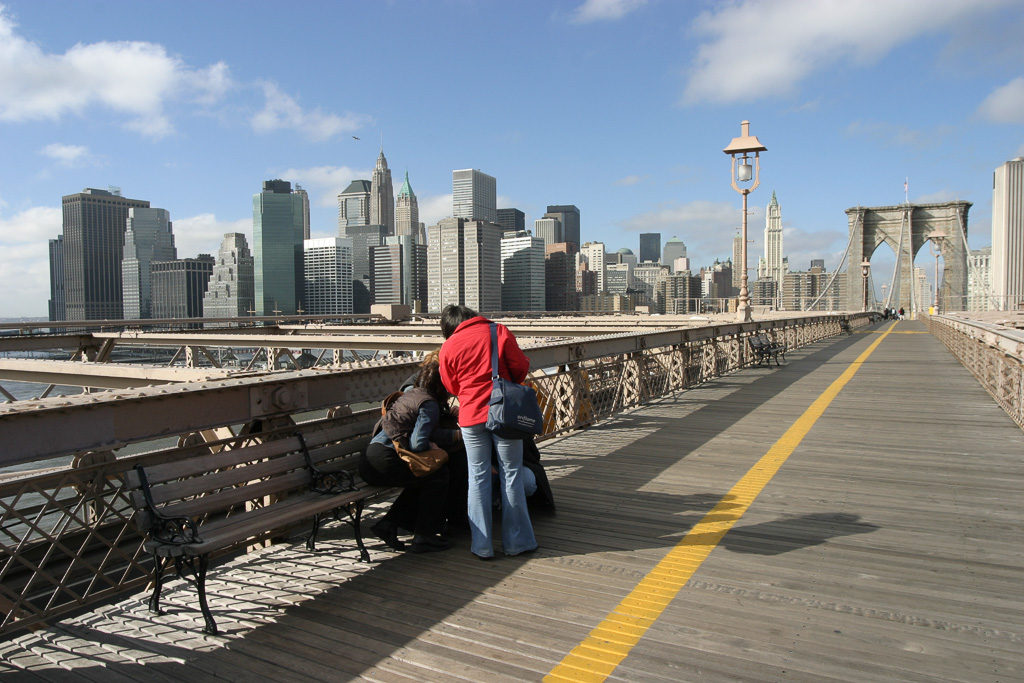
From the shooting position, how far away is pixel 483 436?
447 centimetres

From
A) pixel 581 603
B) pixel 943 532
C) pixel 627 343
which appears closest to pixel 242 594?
pixel 581 603

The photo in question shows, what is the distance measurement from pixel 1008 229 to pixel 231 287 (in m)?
145

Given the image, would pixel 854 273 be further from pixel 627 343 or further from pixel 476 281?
pixel 627 343

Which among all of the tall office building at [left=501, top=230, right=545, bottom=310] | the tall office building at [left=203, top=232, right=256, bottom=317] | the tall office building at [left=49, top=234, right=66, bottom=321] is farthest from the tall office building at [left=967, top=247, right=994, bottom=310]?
A: the tall office building at [left=49, top=234, right=66, bottom=321]

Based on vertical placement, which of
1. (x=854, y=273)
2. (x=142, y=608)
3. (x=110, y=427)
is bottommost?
(x=142, y=608)

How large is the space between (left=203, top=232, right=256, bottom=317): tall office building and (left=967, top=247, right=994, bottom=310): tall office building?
12566cm

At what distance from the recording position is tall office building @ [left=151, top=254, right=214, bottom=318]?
158 metres

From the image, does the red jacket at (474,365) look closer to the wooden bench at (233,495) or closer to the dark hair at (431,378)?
the dark hair at (431,378)

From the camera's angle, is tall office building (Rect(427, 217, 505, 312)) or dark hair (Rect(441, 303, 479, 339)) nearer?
dark hair (Rect(441, 303, 479, 339))

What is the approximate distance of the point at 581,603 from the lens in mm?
3771

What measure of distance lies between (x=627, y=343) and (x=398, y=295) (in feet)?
609

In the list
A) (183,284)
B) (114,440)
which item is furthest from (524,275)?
(114,440)

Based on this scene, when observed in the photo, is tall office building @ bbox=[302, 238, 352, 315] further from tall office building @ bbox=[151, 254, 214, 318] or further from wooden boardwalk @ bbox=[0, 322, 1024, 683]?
wooden boardwalk @ bbox=[0, 322, 1024, 683]

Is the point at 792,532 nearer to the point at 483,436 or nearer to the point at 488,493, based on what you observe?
the point at 488,493
